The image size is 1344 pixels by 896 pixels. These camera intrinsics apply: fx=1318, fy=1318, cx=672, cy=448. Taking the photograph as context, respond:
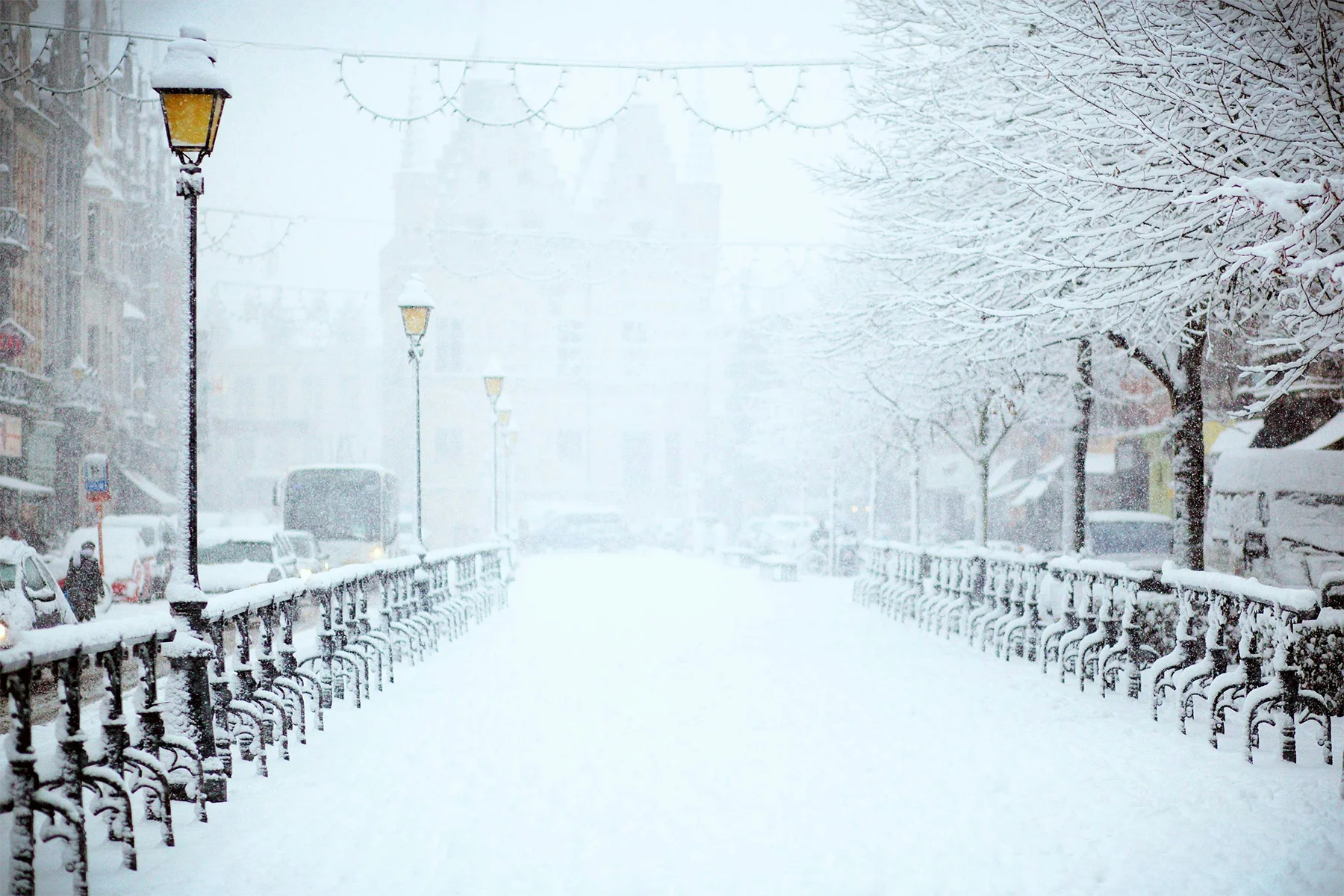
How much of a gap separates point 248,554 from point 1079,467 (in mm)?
15653

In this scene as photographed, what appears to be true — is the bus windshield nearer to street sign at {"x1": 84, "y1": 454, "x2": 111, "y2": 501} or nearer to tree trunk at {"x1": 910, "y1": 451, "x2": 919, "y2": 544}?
street sign at {"x1": 84, "y1": 454, "x2": 111, "y2": 501}

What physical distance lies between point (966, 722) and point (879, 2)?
27.5 ft

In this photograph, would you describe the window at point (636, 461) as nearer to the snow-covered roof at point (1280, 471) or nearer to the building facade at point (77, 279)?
the building facade at point (77, 279)

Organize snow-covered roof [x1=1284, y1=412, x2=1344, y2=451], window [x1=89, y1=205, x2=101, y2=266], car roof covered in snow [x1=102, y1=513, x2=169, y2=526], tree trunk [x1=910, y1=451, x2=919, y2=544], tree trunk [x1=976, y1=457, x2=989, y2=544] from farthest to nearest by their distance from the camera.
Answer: window [x1=89, y1=205, x2=101, y2=266] < car roof covered in snow [x1=102, y1=513, x2=169, y2=526] < tree trunk [x1=910, y1=451, x2=919, y2=544] < tree trunk [x1=976, y1=457, x2=989, y2=544] < snow-covered roof [x1=1284, y1=412, x2=1344, y2=451]

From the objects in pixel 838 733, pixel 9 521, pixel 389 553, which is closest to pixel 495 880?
pixel 838 733

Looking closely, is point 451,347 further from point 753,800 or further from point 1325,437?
point 753,800

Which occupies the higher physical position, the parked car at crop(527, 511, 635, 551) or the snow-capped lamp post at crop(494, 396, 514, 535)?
the snow-capped lamp post at crop(494, 396, 514, 535)

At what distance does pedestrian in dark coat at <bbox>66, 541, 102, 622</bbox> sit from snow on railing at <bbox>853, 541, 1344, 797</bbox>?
46.2ft

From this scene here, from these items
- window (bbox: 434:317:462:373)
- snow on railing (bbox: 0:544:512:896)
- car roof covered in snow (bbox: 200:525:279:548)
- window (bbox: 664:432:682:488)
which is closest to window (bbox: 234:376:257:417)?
window (bbox: 434:317:462:373)

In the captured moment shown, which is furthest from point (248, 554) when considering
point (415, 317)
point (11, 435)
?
point (11, 435)

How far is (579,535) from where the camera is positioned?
190 feet

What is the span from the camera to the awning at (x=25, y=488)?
33341 millimetres

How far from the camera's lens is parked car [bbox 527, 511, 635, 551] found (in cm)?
5788

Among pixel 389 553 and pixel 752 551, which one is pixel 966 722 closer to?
pixel 389 553
